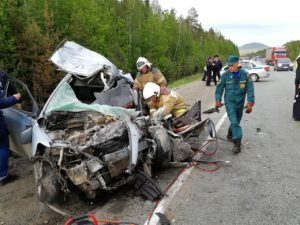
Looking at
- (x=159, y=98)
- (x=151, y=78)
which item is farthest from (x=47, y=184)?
(x=151, y=78)

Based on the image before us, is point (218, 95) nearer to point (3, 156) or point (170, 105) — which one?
point (170, 105)

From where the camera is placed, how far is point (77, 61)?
19.3ft

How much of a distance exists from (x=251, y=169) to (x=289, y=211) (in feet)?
4.65

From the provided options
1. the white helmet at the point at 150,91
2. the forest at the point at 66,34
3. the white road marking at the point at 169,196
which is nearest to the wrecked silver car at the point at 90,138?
the white road marking at the point at 169,196

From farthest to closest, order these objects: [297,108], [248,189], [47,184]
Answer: [297,108] → [248,189] → [47,184]

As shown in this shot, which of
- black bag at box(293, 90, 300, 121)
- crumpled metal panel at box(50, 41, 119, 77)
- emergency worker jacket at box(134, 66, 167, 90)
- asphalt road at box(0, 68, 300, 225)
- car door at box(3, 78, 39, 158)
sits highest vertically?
crumpled metal panel at box(50, 41, 119, 77)

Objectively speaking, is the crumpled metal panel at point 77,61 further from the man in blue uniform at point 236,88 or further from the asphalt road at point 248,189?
the asphalt road at point 248,189

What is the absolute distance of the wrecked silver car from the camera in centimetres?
373

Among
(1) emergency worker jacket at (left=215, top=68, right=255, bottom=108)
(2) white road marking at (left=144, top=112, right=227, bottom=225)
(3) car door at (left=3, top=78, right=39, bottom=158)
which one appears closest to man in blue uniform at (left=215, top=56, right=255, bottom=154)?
(1) emergency worker jacket at (left=215, top=68, right=255, bottom=108)

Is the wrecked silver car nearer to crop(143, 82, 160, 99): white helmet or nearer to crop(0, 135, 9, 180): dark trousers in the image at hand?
crop(0, 135, 9, 180): dark trousers

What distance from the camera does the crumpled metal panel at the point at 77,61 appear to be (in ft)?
18.5

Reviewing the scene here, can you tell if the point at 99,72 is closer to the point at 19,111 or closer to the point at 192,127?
the point at 19,111

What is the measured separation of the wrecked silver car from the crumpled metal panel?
2 cm

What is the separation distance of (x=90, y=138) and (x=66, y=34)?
8660 millimetres
